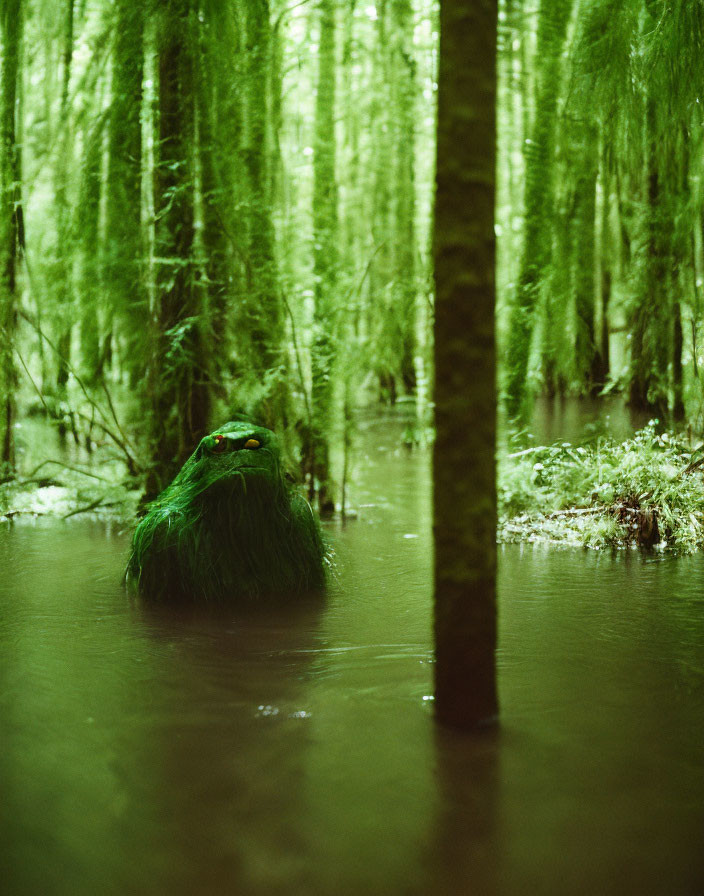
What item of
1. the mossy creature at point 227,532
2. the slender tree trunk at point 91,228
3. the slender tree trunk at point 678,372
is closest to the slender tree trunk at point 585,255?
the slender tree trunk at point 678,372

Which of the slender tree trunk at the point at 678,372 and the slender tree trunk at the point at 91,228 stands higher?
the slender tree trunk at the point at 91,228

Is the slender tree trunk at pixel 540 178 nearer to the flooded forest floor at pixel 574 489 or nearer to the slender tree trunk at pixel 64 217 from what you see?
the flooded forest floor at pixel 574 489

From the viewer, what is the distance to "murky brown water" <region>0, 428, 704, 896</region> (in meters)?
2.41

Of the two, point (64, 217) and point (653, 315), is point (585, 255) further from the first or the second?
point (64, 217)

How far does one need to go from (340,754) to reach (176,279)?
16.4 feet

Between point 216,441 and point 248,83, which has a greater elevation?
point 248,83

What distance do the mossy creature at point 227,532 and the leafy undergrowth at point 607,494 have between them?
2746mm

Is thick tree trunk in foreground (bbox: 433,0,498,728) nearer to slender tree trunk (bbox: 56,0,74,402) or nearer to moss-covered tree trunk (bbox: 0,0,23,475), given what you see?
slender tree trunk (bbox: 56,0,74,402)

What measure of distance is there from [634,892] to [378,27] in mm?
8164

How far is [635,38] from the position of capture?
5.77 m

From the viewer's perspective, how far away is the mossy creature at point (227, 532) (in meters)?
4.93

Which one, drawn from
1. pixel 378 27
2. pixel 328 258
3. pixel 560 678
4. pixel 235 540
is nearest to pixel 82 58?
pixel 378 27

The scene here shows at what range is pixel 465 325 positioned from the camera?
8.80 ft

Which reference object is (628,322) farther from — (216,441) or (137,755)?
(137,755)
